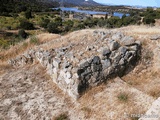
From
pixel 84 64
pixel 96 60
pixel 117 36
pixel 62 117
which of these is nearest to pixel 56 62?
pixel 84 64

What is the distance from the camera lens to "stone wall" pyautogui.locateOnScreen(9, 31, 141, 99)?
30.2 ft

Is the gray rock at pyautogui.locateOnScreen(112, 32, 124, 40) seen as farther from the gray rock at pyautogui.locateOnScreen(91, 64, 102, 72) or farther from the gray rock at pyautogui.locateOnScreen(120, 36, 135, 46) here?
the gray rock at pyautogui.locateOnScreen(91, 64, 102, 72)

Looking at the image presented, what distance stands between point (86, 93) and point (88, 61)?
1.52m

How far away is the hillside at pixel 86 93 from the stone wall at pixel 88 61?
0.16 m

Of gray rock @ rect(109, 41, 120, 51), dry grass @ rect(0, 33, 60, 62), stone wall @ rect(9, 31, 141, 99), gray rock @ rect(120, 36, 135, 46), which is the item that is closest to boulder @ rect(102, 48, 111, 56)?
stone wall @ rect(9, 31, 141, 99)

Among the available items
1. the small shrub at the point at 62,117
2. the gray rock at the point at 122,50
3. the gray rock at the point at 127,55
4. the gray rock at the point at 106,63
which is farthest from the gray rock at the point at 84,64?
the small shrub at the point at 62,117

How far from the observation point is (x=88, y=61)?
31.4 ft

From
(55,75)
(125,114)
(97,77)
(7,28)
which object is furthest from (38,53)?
(7,28)

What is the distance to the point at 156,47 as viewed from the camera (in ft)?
38.1

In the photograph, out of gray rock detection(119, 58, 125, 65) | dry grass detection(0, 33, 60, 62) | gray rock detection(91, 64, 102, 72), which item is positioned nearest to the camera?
gray rock detection(91, 64, 102, 72)

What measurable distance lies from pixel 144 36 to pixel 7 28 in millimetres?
49346

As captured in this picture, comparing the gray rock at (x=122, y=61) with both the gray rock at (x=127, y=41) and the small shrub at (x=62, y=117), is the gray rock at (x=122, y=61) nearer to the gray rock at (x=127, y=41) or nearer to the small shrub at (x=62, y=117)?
the gray rock at (x=127, y=41)

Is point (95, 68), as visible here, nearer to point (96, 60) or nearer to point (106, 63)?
point (96, 60)

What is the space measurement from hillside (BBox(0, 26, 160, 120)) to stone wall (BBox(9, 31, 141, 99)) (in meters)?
0.16
